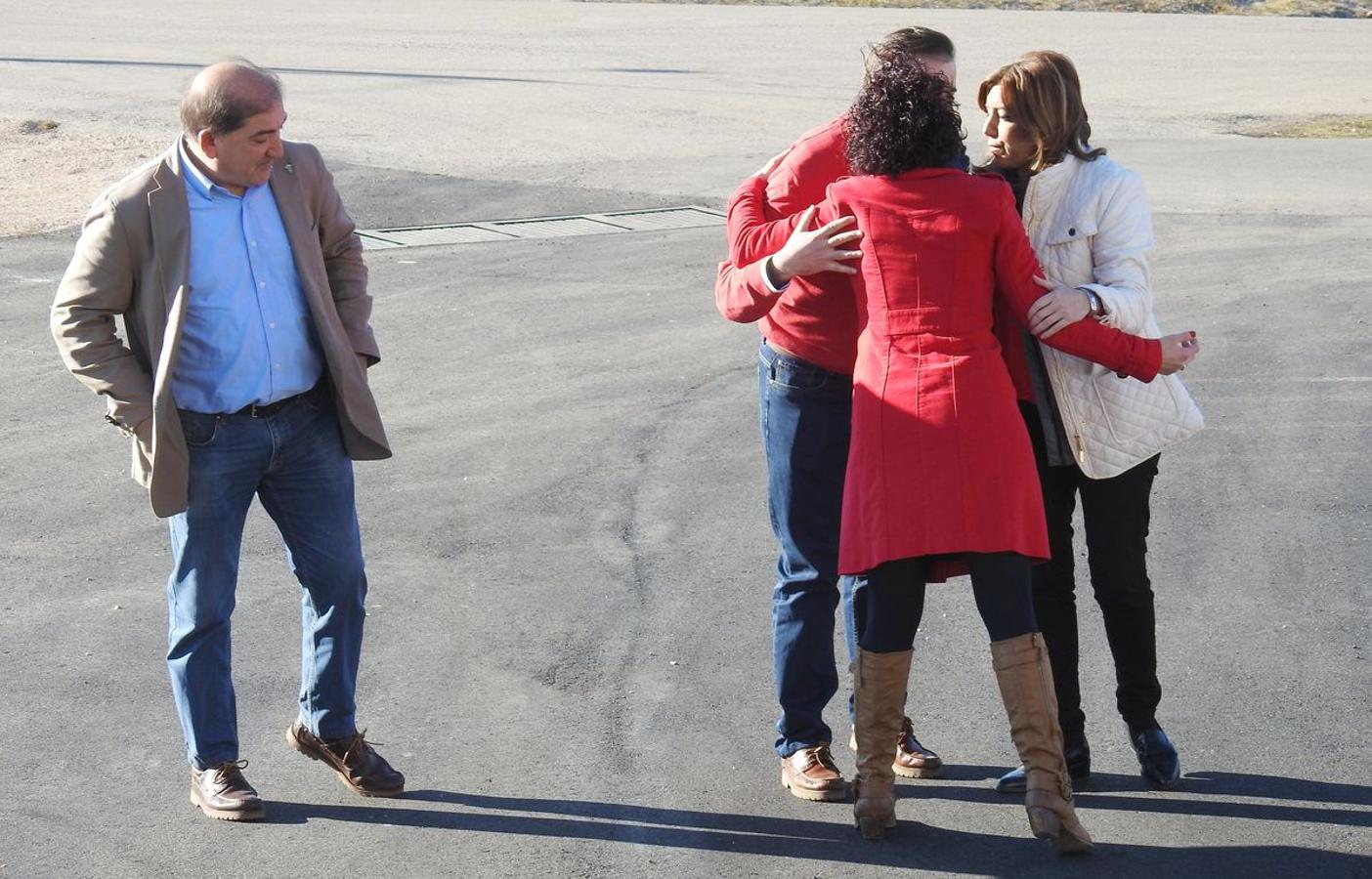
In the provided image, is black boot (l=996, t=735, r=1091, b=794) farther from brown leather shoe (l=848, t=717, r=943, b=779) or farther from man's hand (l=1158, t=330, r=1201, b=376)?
man's hand (l=1158, t=330, r=1201, b=376)

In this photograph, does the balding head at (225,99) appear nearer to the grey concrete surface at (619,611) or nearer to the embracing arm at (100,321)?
the embracing arm at (100,321)

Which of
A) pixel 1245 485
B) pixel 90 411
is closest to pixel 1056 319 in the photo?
pixel 1245 485

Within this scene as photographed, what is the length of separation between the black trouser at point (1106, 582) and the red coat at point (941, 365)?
44 centimetres

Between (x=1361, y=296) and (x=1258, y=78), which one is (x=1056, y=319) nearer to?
(x=1361, y=296)

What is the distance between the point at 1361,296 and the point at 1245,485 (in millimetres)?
3979

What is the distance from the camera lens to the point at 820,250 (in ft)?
13.6

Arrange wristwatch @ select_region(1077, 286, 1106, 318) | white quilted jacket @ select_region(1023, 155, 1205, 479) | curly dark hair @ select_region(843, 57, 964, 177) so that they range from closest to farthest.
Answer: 1. curly dark hair @ select_region(843, 57, 964, 177)
2. wristwatch @ select_region(1077, 286, 1106, 318)
3. white quilted jacket @ select_region(1023, 155, 1205, 479)

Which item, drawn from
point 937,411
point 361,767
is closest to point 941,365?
point 937,411

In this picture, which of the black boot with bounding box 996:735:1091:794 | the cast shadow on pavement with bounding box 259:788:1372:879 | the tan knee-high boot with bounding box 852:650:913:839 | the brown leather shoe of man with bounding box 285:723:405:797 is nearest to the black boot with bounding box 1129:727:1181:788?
the black boot with bounding box 996:735:1091:794

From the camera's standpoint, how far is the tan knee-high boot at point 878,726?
4.33 m

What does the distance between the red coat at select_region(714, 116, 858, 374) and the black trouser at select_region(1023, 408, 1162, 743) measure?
0.57 m

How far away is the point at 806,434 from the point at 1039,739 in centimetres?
101

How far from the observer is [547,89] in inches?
834

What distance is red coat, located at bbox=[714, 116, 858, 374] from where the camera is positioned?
4398 millimetres
